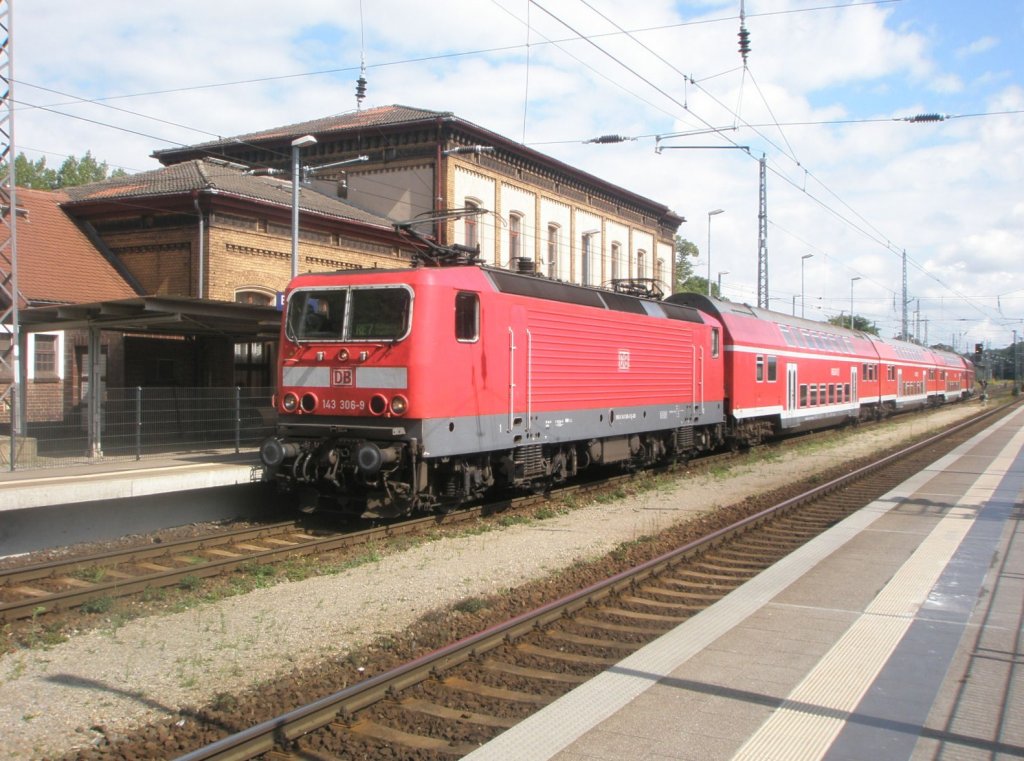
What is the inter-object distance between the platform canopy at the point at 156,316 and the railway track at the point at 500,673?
907 centimetres

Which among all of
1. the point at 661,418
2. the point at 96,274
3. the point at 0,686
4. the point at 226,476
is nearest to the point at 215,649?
the point at 0,686

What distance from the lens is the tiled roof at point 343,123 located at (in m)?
31.1

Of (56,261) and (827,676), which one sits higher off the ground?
(56,261)

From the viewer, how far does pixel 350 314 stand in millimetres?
11500

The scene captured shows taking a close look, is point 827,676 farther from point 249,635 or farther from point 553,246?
point 553,246

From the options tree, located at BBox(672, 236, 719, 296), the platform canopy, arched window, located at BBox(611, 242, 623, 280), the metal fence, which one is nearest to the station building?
the platform canopy

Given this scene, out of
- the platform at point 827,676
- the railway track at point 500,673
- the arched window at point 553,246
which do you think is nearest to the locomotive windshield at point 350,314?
the railway track at point 500,673

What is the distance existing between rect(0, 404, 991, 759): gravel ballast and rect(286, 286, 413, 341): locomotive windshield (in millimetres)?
2881

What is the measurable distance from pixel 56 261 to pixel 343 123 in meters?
13.8

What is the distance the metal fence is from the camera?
1409 cm

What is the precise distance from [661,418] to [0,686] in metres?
13.2

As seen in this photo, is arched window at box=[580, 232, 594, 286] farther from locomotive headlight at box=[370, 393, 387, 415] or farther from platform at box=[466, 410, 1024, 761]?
platform at box=[466, 410, 1024, 761]

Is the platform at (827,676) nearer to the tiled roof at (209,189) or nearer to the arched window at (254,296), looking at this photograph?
the arched window at (254,296)

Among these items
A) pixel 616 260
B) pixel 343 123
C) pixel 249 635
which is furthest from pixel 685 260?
pixel 249 635
